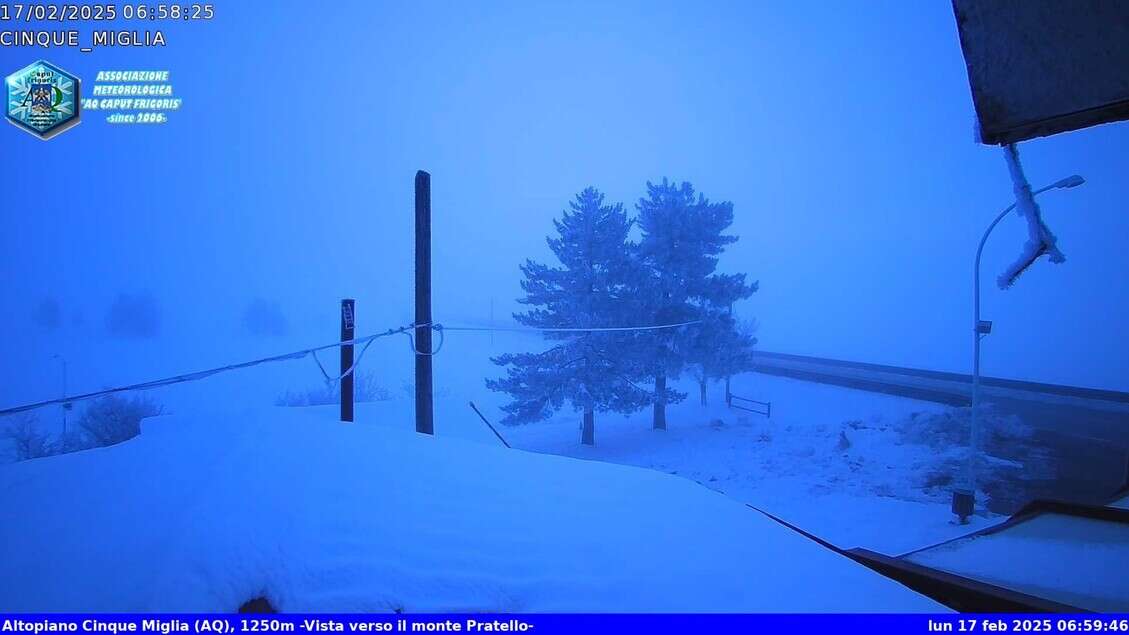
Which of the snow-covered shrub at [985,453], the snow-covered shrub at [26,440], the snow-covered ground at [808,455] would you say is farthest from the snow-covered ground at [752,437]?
the snow-covered shrub at [26,440]

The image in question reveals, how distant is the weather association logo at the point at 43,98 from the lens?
659 cm

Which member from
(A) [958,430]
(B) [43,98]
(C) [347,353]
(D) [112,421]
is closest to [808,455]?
(A) [958,430]

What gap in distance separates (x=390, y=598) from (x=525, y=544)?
0.83 metres

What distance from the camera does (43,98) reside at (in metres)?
6.70

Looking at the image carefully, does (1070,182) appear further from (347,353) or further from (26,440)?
(26,440)

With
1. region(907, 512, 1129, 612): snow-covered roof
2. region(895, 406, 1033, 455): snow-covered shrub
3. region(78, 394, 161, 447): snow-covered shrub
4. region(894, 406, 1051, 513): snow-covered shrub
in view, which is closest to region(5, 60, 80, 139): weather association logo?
region(907, 512, 1129, 612): snow-covered roof

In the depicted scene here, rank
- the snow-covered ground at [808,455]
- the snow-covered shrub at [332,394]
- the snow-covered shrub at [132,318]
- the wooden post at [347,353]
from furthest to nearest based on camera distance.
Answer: the snow-covered shrub at [132,318]
the snow-covered shrub at [332,394]
the snow-covered ground at [808,455]
the wooden post at [347,353]

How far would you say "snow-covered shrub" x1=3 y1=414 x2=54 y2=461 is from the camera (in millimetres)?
17438

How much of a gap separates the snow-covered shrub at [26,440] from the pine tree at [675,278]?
25707 millimetres

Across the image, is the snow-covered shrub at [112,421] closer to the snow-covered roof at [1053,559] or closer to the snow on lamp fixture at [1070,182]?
the snow-covered roof at [1053,559]

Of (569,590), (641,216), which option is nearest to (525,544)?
(569,590)

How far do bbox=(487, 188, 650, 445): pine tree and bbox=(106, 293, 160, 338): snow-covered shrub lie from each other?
177 feet

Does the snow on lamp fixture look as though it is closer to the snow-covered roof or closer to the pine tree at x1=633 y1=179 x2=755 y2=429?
the snow-covered roof

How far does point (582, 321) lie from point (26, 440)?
23.9m
